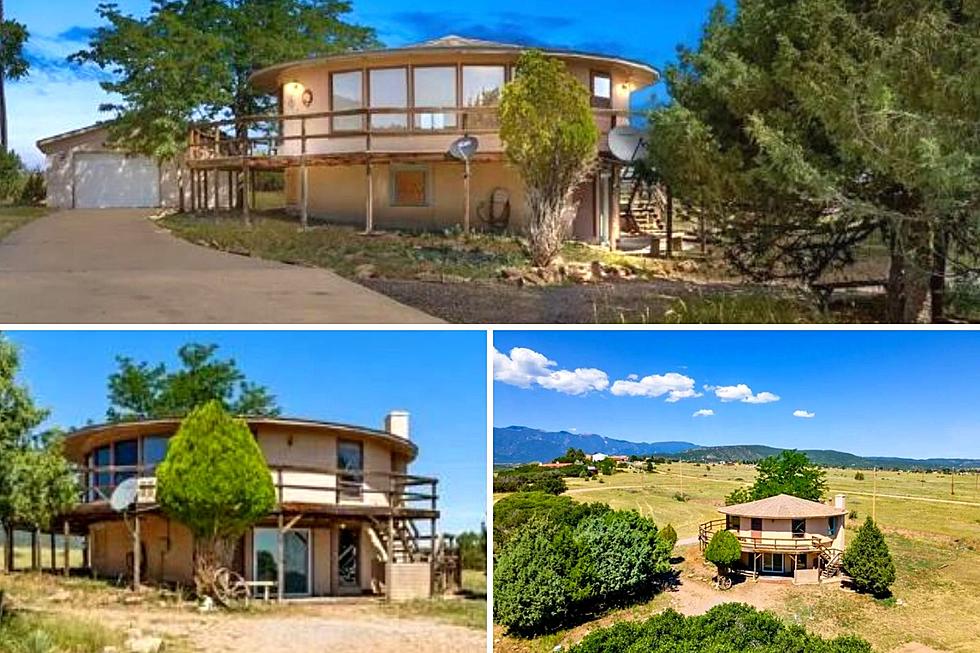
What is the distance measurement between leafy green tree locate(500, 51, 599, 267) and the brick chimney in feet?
17.6

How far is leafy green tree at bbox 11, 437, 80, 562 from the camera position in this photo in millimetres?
8031

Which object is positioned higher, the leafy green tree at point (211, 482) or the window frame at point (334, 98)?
the window frame at point (334, 98)

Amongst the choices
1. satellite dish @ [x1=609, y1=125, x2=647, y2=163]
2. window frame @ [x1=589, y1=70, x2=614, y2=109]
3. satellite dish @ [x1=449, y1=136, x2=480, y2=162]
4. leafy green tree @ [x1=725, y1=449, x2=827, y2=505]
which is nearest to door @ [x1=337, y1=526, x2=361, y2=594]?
leafy green tree @ [x1=725, y1=449, x2=827, y2=505]

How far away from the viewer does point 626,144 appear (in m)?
15.8

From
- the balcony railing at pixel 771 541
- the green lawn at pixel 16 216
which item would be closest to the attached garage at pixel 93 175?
the green lawn at pixel 16 216

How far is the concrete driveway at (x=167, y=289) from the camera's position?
10406mm

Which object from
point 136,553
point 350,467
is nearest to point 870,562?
point 350,467

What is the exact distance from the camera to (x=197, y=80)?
67.8 feet

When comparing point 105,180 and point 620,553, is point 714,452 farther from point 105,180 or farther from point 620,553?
point 105,180

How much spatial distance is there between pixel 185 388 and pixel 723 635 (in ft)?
13.7

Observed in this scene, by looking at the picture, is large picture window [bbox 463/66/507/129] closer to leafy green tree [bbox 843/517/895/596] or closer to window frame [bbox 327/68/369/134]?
window frame [bbox 327/68/369/134]

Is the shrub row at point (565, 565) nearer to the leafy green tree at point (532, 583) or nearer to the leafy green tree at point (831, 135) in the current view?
the leafy green tree at point (532, 583)

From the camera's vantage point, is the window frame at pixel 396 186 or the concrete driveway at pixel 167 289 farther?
the window frame at pixel 396 186

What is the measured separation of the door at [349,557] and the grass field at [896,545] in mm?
2022
